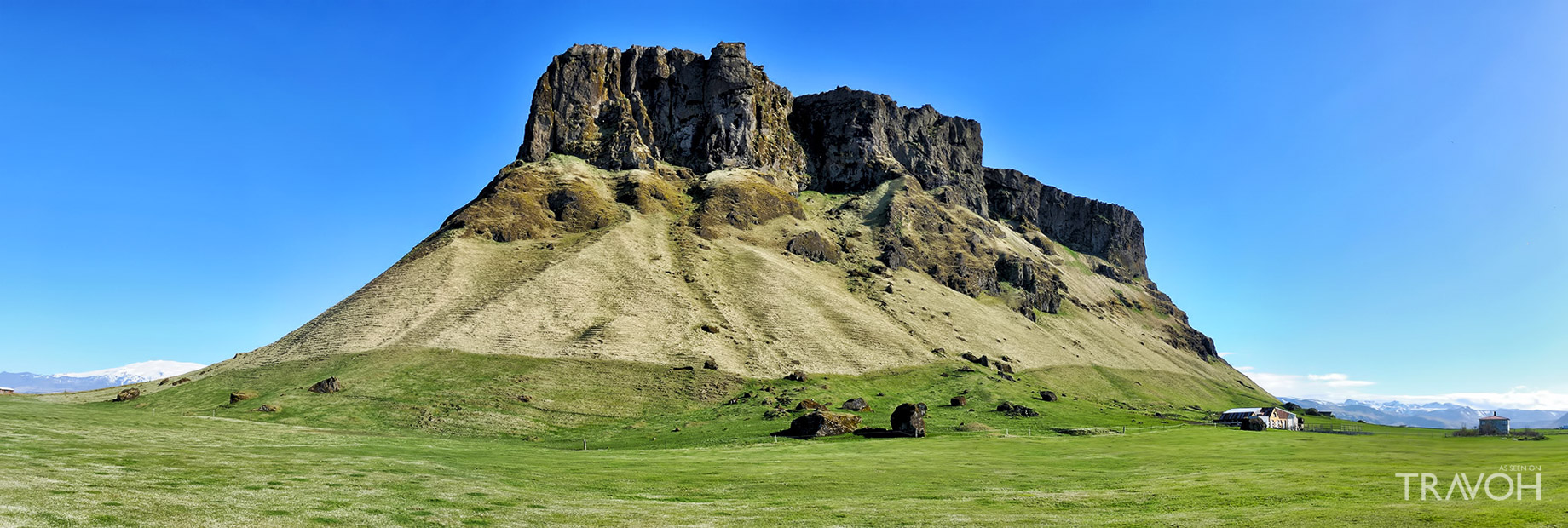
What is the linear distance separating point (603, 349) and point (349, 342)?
126ft

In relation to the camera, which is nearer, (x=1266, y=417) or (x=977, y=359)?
(x=1266, y=417)

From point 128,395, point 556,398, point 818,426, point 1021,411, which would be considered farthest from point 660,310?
point 128,395

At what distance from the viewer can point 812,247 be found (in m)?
194

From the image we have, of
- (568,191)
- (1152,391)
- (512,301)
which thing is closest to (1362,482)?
(512,301)

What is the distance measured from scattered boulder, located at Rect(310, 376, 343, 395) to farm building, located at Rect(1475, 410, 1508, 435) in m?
167

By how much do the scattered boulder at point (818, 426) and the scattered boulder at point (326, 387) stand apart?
2305 inches

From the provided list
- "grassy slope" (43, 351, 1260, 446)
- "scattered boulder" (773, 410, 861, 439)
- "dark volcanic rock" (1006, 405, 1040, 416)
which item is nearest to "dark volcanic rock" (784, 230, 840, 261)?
"grassy slope" (43, 351, 1260, 446)

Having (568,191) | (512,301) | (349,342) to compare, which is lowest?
(349,342)

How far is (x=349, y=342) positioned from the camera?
384 ft

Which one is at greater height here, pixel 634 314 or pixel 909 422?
pixel 634 314

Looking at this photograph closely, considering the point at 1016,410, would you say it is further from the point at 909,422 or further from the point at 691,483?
the point at 691,483

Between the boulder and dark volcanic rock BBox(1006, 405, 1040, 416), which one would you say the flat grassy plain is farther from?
dark volcanic rock BBox(1006, 405, 1040, 416)

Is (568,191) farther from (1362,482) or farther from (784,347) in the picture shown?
(1362,482)

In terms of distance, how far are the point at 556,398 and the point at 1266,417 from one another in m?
112
